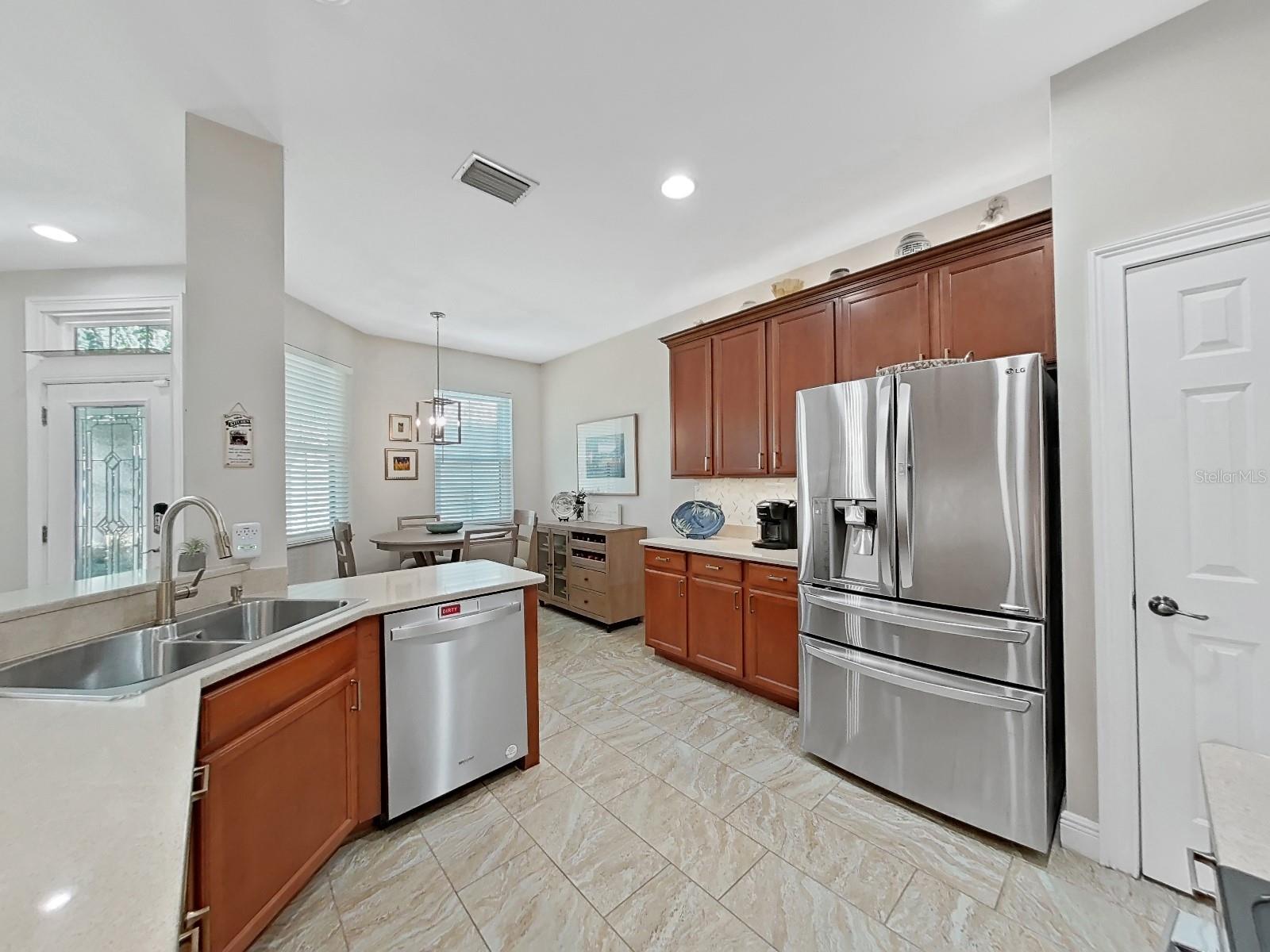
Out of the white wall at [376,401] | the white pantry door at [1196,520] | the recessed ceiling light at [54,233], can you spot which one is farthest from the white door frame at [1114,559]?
the recessed ceiling light at [54,233]

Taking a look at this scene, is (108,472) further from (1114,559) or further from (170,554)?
(1114,559)

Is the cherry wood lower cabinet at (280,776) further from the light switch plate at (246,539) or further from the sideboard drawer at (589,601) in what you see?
the sideboard drawer at (589,601)

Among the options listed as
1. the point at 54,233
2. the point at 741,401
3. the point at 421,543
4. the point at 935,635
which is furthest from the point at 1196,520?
the point at 54,233

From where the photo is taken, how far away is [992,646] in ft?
6.21

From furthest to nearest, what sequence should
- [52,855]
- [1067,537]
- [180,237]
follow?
1. [180,237]
2. [1067,537]
3. [52,855]

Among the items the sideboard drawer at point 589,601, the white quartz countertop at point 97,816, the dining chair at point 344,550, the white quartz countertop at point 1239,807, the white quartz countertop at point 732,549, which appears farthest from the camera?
the sideboard drawer at point 589,601

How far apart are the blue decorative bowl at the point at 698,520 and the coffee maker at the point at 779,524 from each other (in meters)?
0.55

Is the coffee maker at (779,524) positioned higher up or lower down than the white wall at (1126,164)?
lower down

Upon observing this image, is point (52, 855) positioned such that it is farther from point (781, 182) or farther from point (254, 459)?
point (781, 182)

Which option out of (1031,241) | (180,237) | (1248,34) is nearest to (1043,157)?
(1031,241)

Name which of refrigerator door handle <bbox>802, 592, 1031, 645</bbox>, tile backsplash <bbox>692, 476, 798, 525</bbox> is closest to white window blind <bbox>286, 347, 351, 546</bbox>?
tile backsplash <bbox>692, 476, 798, 525</bbox>

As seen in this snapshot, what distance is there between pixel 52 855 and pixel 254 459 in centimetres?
185

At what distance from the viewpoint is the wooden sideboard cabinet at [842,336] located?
2.26 m

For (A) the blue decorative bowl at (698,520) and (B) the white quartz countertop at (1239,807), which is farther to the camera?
(A) the blue decorative bowl at (698,520)
